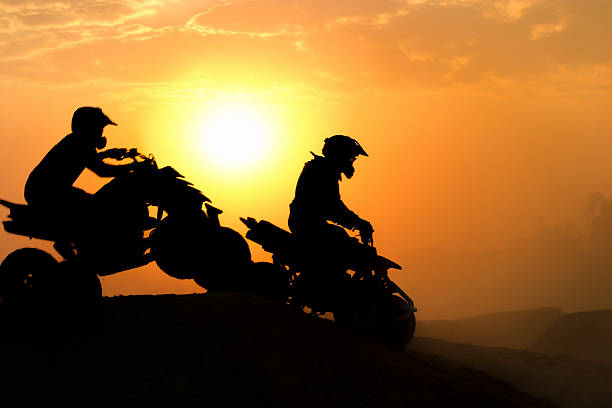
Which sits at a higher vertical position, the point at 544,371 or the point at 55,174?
the point at 55,174

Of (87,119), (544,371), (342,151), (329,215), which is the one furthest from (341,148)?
(544,371)

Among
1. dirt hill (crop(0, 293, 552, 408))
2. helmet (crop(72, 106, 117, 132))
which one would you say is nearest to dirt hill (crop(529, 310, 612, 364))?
dirt hill (crop(0, 293, 552, 408))

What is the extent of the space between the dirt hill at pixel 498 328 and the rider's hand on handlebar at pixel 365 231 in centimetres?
3634

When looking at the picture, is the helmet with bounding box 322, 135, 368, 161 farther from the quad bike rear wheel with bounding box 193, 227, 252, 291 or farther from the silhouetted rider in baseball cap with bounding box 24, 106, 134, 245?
the silhouetted rider in baseball cap with bounding box 24, 106, 134, 245

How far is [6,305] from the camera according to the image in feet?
27.4

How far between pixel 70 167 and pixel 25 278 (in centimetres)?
165

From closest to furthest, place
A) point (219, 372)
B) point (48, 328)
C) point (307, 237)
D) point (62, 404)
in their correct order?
point (62, 404), point (219, 372), point (48, 328), point (307, 237)

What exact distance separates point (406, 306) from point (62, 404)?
18.1 feet

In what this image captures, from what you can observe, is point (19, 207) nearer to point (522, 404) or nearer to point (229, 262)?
point (229, 262)

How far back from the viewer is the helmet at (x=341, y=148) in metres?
9.88

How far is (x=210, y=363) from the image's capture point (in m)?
7.30

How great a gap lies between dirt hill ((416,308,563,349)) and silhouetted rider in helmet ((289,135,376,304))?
Result: 120 feet

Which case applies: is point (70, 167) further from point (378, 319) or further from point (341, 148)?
point (378, 319)

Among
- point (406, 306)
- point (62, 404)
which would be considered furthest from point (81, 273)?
point (406, 306)
